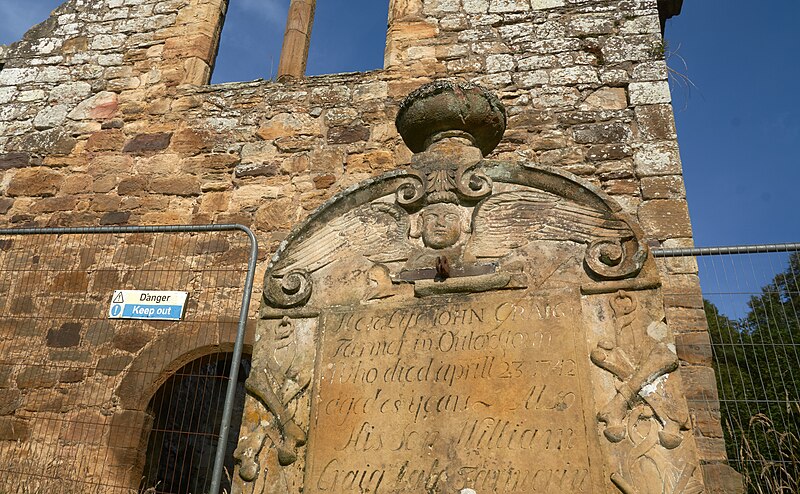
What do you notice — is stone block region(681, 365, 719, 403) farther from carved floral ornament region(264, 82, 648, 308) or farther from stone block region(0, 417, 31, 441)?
stone block region(0, 417, 31, 441)

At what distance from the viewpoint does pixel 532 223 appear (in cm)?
250

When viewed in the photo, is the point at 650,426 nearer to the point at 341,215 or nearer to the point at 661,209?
the point at 341,215

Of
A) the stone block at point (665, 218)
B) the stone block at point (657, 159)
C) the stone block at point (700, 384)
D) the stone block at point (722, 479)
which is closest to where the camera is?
the stone block at point (722, 479)

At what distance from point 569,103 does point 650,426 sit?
348cm

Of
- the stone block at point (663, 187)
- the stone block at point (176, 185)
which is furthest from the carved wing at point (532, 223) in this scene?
the stone block at point (176, 185)

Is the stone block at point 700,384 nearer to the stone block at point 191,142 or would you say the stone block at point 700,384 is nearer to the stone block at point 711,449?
the stone block at point 711,449

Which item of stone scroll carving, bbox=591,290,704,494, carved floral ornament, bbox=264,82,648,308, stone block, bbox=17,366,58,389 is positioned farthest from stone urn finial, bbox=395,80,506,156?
stone block, bbox=17,366,58,389

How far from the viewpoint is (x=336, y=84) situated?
217 inches

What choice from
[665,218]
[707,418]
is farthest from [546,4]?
[707,418]

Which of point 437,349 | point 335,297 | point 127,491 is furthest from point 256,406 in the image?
point 127,491

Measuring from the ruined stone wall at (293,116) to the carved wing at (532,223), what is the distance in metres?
2.11

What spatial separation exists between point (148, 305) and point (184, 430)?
5.50 ft

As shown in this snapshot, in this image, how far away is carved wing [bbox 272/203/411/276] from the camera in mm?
2627

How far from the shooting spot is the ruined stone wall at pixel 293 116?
15.7 ft
